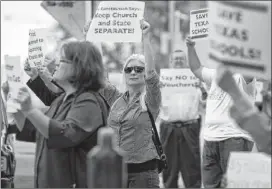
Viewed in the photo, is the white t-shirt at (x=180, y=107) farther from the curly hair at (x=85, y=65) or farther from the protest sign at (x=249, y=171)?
the protest sign at (x=249, y=171)

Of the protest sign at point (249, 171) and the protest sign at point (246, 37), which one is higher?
the protest sign at point (246, 37)

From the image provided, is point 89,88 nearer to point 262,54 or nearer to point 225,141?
point 262,54

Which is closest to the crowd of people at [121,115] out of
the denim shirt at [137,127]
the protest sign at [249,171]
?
the denim shirt at [137,127]

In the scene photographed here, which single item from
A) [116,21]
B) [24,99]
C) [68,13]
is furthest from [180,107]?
[24,99]

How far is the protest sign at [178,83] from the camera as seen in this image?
11.3 meters

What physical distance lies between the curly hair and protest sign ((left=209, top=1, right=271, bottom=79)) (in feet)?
3.83

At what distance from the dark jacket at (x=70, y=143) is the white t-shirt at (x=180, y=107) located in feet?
18.5

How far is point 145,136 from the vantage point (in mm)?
7023

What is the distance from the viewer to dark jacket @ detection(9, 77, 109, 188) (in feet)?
17.6

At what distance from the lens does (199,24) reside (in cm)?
810

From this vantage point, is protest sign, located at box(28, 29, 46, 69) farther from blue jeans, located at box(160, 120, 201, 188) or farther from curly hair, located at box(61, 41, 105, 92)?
blue jeans, located at box(160, 120, 201, 188)

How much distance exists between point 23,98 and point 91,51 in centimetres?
67

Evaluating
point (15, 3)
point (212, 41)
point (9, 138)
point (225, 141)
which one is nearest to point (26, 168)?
point (9, 138)

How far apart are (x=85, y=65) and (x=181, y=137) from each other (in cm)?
591
